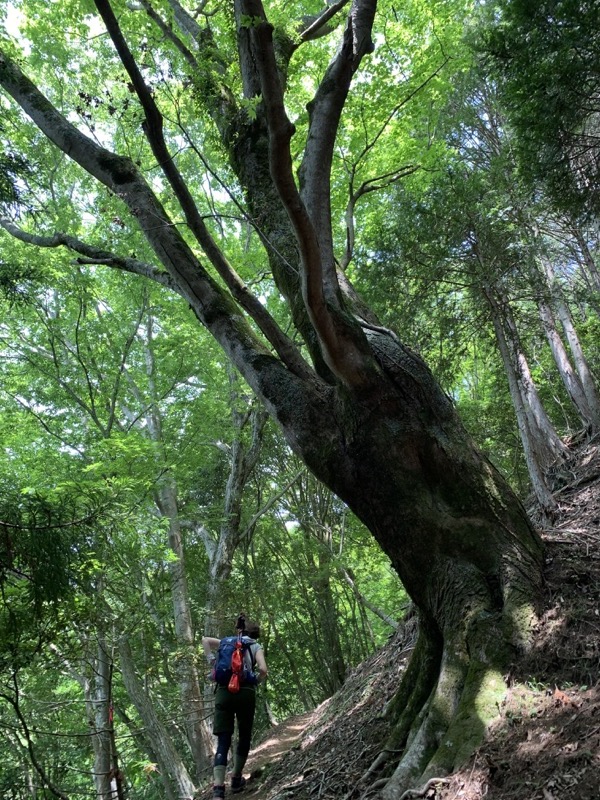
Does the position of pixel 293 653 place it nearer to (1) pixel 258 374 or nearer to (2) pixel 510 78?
(1) pixel 258 374

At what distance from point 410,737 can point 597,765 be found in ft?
4.17

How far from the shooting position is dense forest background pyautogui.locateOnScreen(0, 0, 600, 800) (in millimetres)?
4504

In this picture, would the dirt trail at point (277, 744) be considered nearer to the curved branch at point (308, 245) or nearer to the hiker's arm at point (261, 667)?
the hiker's arm at point (261, 667)

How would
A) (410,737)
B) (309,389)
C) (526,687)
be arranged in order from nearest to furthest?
(526,687), (410,737), (309,389)

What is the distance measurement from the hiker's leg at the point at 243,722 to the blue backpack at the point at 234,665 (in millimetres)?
105

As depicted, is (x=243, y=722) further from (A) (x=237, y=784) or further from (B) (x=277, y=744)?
(B) (x=277, y=744)

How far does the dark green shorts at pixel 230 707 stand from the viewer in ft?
15.5

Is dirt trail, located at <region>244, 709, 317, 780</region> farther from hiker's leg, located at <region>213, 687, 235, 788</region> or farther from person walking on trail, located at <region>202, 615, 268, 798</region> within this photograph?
hiker's leg, located at <region>213, 687, 235, 788</region>

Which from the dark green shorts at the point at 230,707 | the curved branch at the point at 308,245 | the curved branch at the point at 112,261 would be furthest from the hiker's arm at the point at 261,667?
the curved branch at the point at 112,261

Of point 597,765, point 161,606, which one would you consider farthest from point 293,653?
A: point 597,765

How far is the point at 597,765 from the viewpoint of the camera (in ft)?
6.28

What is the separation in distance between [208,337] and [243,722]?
8.37 metres

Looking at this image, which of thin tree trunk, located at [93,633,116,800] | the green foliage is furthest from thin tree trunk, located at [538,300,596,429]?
thin tree trunk, located at [93,633,116,800]

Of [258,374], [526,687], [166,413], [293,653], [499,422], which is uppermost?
[166,413]
